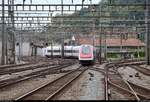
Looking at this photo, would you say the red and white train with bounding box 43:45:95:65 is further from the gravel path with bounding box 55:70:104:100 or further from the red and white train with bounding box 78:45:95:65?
the gravel path with bounding box 55:70:104:100

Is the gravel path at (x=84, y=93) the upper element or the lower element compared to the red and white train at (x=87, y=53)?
lower

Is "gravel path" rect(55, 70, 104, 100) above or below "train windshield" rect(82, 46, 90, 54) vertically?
below

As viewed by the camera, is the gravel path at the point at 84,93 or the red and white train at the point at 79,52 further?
the red and white train at the point at 79,52

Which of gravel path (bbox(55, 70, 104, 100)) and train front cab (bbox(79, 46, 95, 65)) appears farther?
train front cab (bbox(79, 46, 95, 65))

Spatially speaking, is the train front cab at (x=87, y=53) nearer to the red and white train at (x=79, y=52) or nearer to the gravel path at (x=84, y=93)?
the red and white train at (x=79, y=52)

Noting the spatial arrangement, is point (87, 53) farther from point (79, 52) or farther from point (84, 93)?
point (84, 93)

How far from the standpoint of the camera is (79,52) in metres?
51.2

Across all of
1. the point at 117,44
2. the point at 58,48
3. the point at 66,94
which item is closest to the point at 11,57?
the point at 58,48

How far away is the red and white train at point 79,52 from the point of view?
164ft

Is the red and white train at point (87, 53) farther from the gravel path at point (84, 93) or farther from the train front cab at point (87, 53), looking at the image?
the gravel path at point (84, 93)

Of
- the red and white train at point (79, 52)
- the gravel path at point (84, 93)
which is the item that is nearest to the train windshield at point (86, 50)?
the red and white train at point (79, 52)

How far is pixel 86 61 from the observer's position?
2009 inches

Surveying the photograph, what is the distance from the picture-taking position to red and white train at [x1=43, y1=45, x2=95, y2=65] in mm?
50094

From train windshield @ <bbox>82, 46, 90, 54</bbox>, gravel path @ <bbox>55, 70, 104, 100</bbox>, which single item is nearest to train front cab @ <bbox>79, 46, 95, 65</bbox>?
train windshield @ <bbox>82, 46, 90, 54</bbox>
